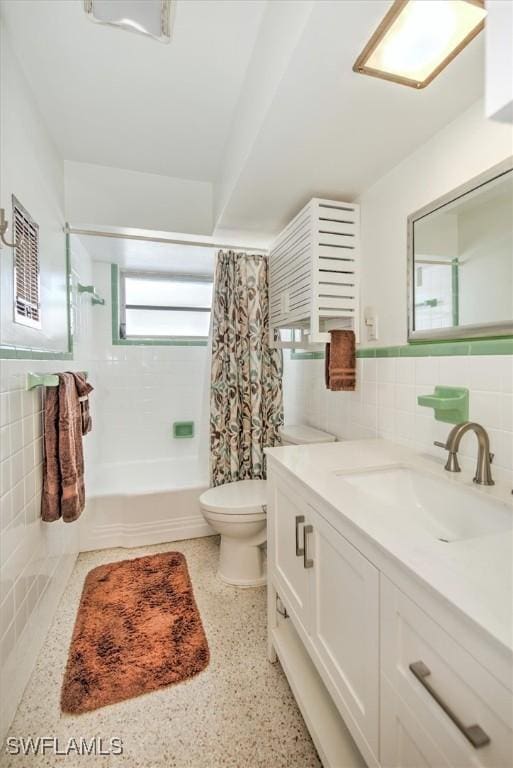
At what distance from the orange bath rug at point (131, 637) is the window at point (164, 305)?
1.92m

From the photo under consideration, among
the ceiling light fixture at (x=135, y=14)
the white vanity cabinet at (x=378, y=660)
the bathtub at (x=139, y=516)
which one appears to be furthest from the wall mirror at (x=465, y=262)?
the bathtub at (x=139, y=516)

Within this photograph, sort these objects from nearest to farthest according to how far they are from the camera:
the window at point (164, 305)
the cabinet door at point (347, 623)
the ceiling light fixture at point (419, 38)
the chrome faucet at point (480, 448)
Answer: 1. the cabinet door at point (347, 623)
2. the ceiling light fixture at point (419, 38)
3. the chrome faucet at point (480, 448)
4. the window at point (164, 305)

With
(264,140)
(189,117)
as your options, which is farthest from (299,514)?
(189,117)

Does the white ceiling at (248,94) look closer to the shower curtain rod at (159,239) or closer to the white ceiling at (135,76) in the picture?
the white ceiling at (135,76)

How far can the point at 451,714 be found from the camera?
526mm

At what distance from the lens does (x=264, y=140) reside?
136 cm

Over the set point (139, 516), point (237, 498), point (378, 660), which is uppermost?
point (378, 660)

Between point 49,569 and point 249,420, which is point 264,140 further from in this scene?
point 49,569

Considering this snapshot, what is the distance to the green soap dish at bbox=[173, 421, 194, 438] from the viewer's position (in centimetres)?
318

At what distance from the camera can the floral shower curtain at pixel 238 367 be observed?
7.49 ft

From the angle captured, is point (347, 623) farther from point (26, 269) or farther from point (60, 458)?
point (26, 269)

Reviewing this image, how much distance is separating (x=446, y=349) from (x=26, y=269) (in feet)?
5.39

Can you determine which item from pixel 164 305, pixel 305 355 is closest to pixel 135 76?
pixel 305 355

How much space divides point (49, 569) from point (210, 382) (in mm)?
1273
